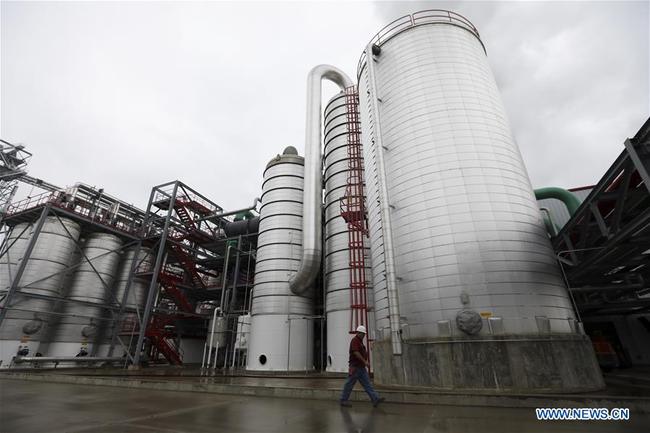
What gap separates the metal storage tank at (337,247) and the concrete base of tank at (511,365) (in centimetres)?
679

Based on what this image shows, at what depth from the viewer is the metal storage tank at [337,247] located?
50.7 ft

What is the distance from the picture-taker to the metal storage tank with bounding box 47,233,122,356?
2078cm

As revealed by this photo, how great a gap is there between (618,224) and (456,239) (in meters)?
3.75

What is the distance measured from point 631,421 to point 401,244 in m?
6.07

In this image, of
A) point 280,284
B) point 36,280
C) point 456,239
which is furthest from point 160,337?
point 456,239

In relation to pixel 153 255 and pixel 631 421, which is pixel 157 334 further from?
pixel 631 421

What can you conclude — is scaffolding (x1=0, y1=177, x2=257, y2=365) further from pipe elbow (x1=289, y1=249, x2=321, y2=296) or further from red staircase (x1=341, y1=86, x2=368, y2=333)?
red staircase (x1=341, y1=86, x2=368, y2=333)

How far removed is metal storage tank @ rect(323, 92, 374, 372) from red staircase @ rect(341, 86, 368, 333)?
0.33 meters

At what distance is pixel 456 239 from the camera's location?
8836 mm

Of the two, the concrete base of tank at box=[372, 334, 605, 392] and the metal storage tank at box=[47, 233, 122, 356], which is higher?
the metal storage tank at box=[47, 233, 122, 356]

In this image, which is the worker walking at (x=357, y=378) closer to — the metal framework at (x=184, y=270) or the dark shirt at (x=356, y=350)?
the dark shirt at (x=356, y=350)

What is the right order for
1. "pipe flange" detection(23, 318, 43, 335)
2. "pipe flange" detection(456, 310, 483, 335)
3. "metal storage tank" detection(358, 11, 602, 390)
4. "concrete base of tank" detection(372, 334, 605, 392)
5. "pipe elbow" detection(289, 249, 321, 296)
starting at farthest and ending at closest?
"pipe flange" detection(23, 318, 43, 335) < "pipe elbow" detection(289, 249, 321, 296) < "pipe flange" detection(456, 310, 483, 335) < "metal storage tank" detection(358, 11, 602, 390) < "concrete base of tank" detection(372, 334, 605, 392)

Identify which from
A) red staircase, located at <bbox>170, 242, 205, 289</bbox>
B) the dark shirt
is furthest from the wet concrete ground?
red staircase, located at <bbox>170, 242, 205, 289</bbox>

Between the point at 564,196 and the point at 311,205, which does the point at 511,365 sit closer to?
the point at 311,205
